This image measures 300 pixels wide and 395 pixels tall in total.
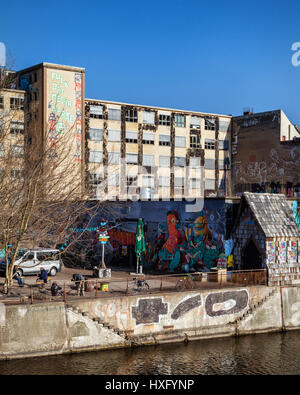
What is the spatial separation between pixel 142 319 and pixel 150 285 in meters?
4.00

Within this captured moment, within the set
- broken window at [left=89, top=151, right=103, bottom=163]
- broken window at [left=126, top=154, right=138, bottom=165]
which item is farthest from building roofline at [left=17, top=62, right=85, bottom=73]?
broken window at [left=126, top=154, right=138, bottom=165]

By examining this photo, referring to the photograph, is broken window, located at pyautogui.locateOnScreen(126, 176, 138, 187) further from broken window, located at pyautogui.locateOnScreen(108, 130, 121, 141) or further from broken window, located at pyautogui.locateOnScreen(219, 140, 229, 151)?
broken window, located at pyautogui.locateOnScreen(219, 140, 229, 151)

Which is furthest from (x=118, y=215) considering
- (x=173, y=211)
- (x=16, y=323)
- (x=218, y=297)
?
(x=16, y=323)

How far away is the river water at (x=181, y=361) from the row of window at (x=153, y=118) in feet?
137

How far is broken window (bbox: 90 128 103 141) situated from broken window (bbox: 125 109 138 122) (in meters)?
4.19

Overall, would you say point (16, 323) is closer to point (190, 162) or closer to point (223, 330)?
point (223, 330)

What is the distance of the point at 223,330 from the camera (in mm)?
30719

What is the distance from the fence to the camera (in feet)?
94.9

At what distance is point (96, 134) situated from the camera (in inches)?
2584

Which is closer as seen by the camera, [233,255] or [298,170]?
[233,255]

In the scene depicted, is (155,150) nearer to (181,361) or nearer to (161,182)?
(161,182)

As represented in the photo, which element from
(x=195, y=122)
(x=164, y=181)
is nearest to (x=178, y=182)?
(x=164, y=181)
